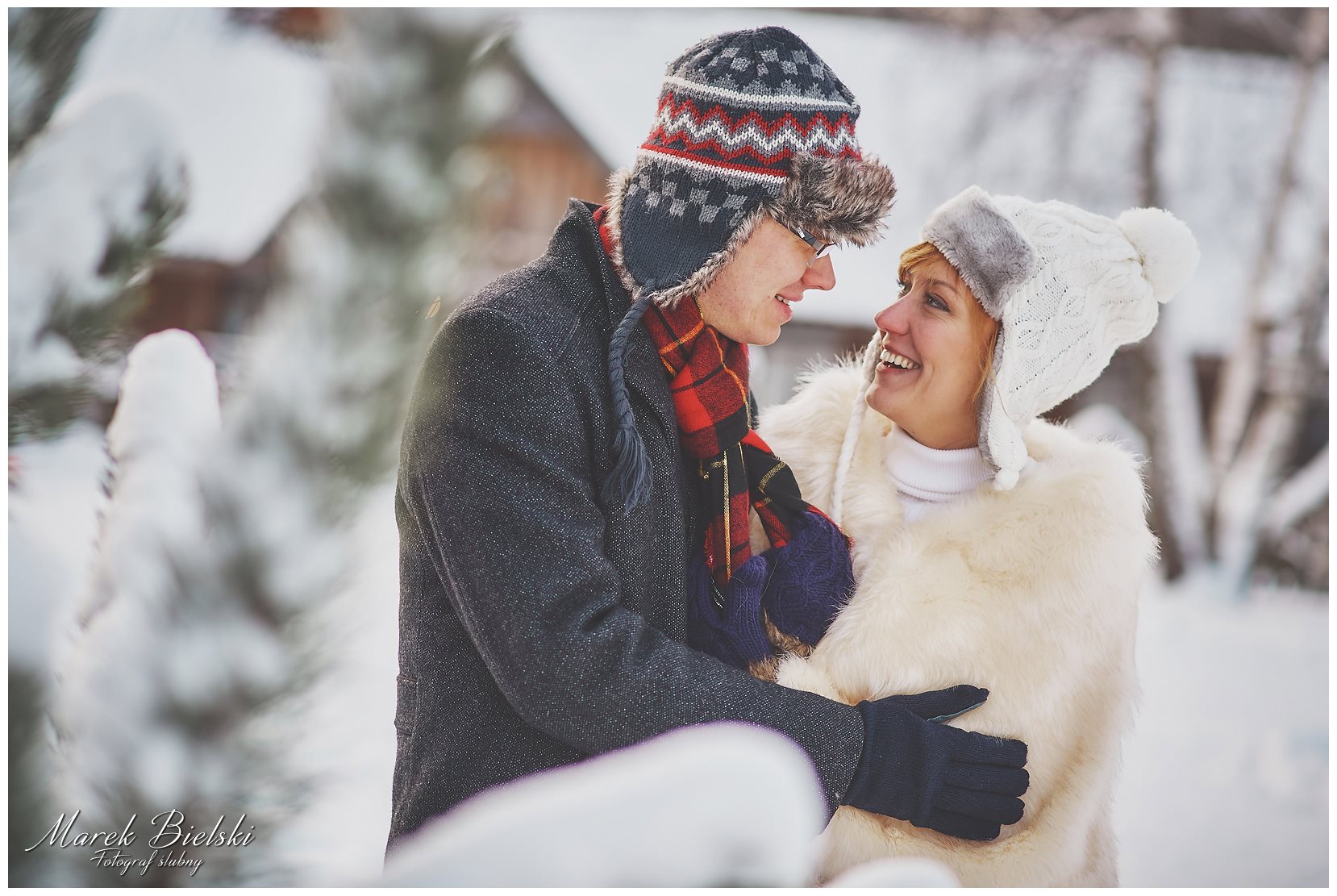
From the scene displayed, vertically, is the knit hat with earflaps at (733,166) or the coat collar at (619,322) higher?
the knit hat with earflaps at (733,166)

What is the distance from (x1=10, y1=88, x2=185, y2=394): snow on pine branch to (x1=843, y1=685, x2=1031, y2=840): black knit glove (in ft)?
4.15

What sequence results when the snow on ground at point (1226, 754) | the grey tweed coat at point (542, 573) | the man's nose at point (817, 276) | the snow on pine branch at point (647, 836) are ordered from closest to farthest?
the snow on pine branch at point (647, 836)
the grey tweed coat at point (542, 573)
the man's nose at point (817, 276)
the snow on ground at point (1226, 754)

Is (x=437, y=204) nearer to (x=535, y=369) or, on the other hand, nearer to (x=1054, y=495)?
(x=535, y=369)

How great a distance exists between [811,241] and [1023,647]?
80 centimetres

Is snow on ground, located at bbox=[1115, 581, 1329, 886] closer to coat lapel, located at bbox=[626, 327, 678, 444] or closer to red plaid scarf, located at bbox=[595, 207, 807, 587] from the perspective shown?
red plaid scarf, located at bbox=[595, 207, 807, 587]

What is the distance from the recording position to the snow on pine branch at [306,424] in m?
0.33

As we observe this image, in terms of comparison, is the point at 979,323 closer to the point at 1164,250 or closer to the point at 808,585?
the point at 1164,250

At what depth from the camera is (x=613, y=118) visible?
9.54 m

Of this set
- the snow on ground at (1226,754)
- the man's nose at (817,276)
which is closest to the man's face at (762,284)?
the man's nose at (817,276)

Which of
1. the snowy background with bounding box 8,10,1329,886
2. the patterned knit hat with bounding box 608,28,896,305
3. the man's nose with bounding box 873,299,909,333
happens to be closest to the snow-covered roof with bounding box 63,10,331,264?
the snowy background with bounding box 8,10,1329,886

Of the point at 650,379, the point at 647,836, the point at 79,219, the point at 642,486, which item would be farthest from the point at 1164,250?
the point at 79,219

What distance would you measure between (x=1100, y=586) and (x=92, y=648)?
1.63m

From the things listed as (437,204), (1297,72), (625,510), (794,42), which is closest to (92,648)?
(437,204)

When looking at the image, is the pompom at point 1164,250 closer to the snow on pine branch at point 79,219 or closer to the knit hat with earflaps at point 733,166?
the knit hat with earflaps at point 733,166
